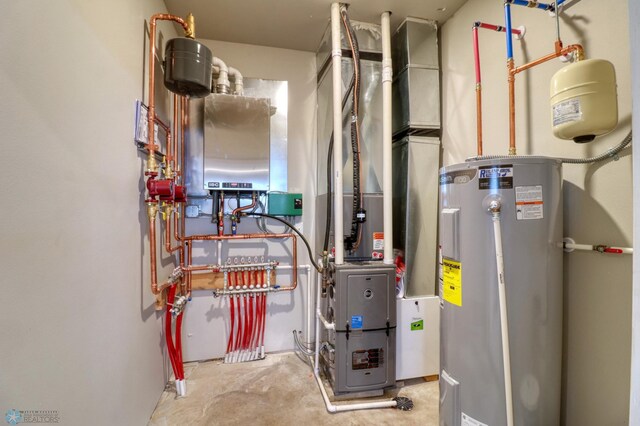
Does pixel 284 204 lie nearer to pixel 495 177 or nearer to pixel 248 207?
pixel 248 207

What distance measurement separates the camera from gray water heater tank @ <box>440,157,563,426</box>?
3.58 feet

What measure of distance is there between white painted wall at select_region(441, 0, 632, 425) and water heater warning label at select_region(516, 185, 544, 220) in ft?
1.07

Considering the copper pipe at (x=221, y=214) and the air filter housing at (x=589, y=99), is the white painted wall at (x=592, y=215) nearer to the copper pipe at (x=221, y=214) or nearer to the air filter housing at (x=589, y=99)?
the air filter housing at (x=589, y=99)

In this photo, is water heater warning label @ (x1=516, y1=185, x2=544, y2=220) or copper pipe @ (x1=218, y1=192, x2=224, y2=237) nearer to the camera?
water heater warning label @ (x1=516, y1=185, x2=544, y2=220)

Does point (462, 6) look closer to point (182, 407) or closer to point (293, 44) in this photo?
point (293, 44)

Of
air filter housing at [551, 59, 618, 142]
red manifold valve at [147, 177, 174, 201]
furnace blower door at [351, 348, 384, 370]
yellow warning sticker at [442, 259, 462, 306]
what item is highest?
air filter housing at [551, 59, 618, 142]

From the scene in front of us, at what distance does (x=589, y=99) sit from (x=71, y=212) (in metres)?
1.96

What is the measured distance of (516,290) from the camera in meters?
1.09

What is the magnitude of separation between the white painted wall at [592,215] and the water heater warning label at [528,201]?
1.07ft

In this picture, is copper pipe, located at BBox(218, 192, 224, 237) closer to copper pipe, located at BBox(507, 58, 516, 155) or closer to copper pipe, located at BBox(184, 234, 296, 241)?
copper pipe, located at BBox(184, 234, 296, 241)

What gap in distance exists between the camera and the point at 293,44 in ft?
7.86

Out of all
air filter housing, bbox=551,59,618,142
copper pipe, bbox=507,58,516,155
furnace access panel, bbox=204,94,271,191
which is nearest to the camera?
air filter housing, bbox=551,59,618,142

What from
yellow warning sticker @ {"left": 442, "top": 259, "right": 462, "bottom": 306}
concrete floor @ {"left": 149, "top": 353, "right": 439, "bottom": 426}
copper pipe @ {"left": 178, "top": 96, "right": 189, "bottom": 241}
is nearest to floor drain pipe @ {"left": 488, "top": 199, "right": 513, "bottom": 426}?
yellow warning sticker @ {"left": 442, "top": 259, "right": 462, "bottom": 306}

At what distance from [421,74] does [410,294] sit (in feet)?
5.61
